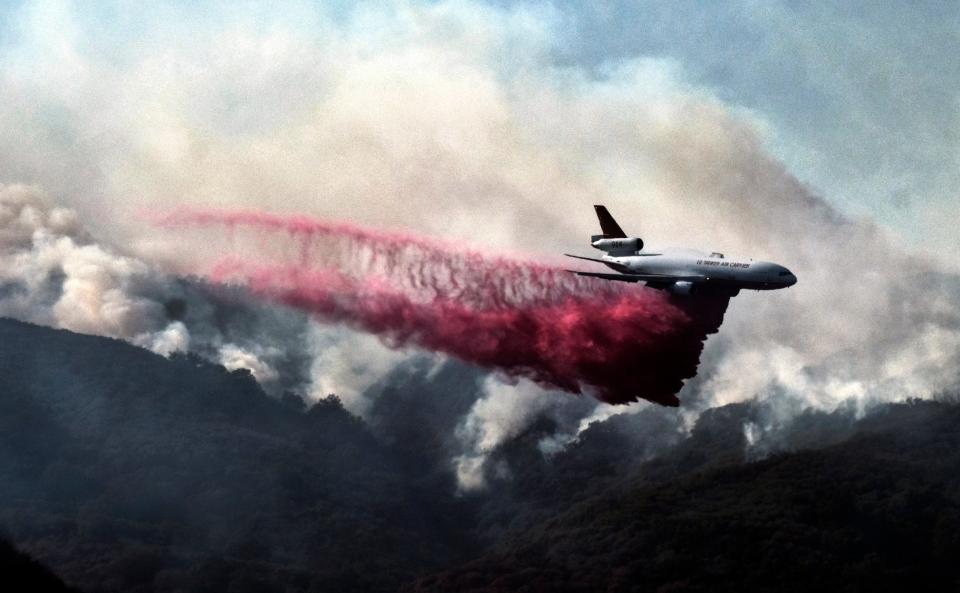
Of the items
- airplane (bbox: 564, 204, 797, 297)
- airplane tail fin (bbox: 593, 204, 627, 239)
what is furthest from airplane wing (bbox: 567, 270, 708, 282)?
airplane tail fin (bbox: 593, 204, 627, 239)

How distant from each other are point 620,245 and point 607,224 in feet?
21.0

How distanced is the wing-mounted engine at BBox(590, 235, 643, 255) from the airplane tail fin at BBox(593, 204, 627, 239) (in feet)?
10.5

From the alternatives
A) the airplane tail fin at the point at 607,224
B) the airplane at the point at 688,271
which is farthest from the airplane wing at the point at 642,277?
the airplane tail fin at the point at 607,224

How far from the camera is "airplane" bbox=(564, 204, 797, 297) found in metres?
110

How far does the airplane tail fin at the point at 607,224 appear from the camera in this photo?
126 metres

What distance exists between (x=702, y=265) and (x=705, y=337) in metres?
7.51

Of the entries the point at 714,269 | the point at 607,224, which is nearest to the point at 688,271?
the point at 714,269

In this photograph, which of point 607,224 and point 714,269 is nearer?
point 714,269

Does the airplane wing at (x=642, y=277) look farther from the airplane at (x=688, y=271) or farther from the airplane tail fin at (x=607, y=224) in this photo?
the airplane tail fin at (x=607, y=224)

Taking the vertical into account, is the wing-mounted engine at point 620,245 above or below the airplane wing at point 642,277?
above

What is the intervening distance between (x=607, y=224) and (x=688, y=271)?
623 inches

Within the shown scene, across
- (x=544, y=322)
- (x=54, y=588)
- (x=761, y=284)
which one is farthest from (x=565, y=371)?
(x=54, y=588)

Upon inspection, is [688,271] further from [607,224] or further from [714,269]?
[607,224]

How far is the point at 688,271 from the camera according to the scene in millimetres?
113312
